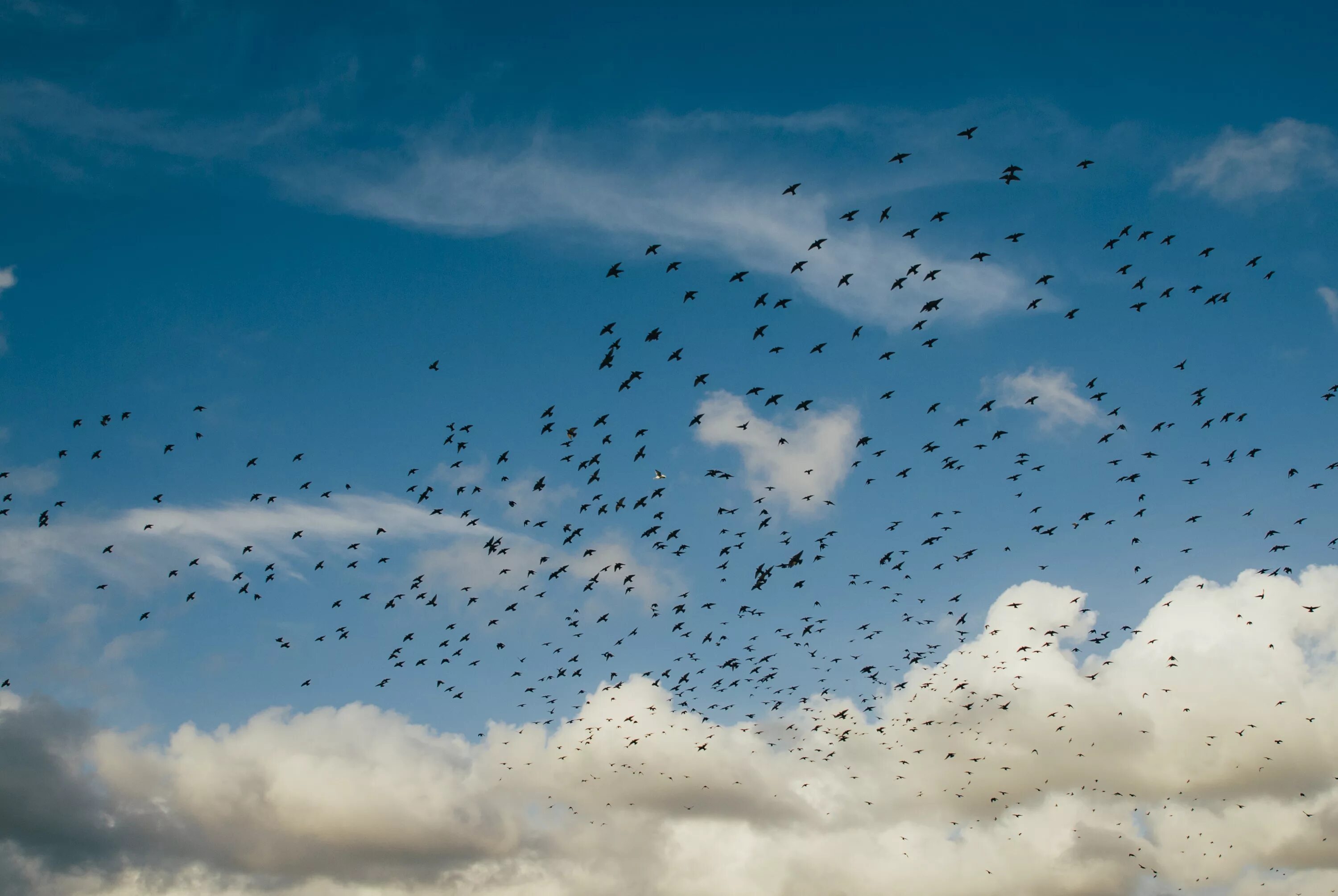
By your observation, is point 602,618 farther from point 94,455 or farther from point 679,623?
point 94,455

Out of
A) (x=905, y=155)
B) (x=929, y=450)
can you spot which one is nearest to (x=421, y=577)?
(x=929, y=450)

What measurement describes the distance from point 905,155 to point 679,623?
158 ft

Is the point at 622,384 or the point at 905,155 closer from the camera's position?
the point at 905,155

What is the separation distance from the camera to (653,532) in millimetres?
72062

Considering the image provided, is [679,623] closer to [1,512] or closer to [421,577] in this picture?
[421,577]

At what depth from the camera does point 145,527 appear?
71.3 meters

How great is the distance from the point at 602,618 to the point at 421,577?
56.8 ft

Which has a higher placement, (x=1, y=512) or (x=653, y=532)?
(x=653, y=532)

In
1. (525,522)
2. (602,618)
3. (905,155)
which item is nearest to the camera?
(905,155)

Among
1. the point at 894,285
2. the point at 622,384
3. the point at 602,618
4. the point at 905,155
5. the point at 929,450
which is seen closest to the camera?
the point at 905,155

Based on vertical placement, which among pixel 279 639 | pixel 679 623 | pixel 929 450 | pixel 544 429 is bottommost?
A: pixel 279 639

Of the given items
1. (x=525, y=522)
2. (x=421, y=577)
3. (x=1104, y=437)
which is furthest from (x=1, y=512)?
(x=1104, y=437)

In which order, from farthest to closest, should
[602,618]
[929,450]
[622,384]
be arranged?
[602,618]
[929,450]
[622,384]

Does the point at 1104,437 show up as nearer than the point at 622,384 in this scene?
No
